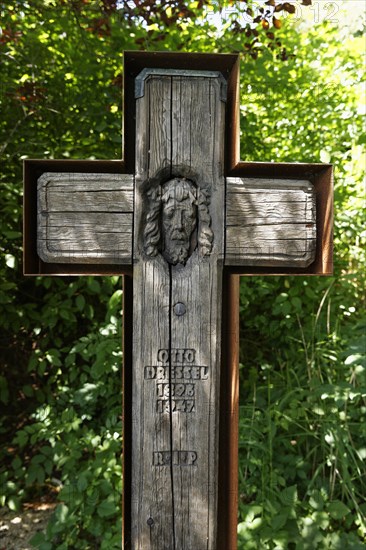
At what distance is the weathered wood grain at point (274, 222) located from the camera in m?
1.38

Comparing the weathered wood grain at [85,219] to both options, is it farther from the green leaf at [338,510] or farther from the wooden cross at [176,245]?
the green leaf at [338,510]

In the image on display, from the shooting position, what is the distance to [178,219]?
4.29ft

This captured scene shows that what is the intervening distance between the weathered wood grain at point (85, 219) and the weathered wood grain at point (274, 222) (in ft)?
0.96

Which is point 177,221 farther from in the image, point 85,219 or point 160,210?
point 85,219

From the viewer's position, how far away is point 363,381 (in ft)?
7.91

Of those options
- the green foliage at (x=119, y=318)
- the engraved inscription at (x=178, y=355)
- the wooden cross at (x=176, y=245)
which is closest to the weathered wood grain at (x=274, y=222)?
the wooden cross at (x=176, y=245)

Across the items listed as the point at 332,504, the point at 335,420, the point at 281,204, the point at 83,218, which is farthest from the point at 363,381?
the point at 83,218

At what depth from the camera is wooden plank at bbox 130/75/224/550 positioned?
1320 mm

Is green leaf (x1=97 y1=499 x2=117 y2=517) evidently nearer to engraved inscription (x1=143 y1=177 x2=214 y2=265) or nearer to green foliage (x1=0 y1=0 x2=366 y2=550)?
green foliage (x1=0 y1=0 x2=366 y2=550)

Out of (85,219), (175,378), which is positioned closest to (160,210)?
(85,219)

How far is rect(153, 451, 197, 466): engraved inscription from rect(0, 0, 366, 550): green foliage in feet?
3.27

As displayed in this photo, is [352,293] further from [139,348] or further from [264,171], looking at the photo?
[139,348]

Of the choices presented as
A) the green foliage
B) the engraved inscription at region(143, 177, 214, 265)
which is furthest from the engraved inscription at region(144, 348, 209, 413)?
the green foliage

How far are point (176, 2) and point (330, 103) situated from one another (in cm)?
127
